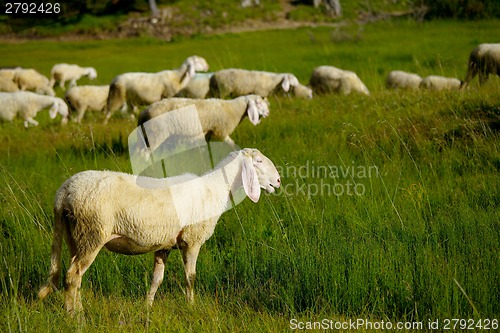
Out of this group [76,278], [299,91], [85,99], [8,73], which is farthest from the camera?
[8,73]

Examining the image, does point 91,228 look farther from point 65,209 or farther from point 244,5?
point 244,5

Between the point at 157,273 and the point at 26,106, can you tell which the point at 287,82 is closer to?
the point at 26,106

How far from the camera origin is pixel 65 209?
13.2ft

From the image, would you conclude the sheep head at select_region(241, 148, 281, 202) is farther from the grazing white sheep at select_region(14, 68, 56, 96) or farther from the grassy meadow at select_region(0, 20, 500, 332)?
the grazing white sheep at select_region(14, 68, 56, 96)

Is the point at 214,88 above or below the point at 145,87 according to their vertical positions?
below

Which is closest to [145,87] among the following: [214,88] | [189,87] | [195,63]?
[189,87]

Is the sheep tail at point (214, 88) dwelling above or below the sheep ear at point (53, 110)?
above

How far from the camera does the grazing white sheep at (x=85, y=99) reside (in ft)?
44.8

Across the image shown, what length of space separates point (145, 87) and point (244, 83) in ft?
5.82

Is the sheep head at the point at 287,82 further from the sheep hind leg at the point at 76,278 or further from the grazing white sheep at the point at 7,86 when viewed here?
the grazing white sheep at the point at 7,86

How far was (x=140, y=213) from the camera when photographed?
13.4 ft

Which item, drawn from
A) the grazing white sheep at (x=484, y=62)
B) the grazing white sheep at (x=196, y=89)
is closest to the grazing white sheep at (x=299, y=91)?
the grazing white sheep at (x=196, y=89)

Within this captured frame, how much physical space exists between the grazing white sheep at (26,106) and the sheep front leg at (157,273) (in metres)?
8.65

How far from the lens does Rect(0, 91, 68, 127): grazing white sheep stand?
1287 centimetres
